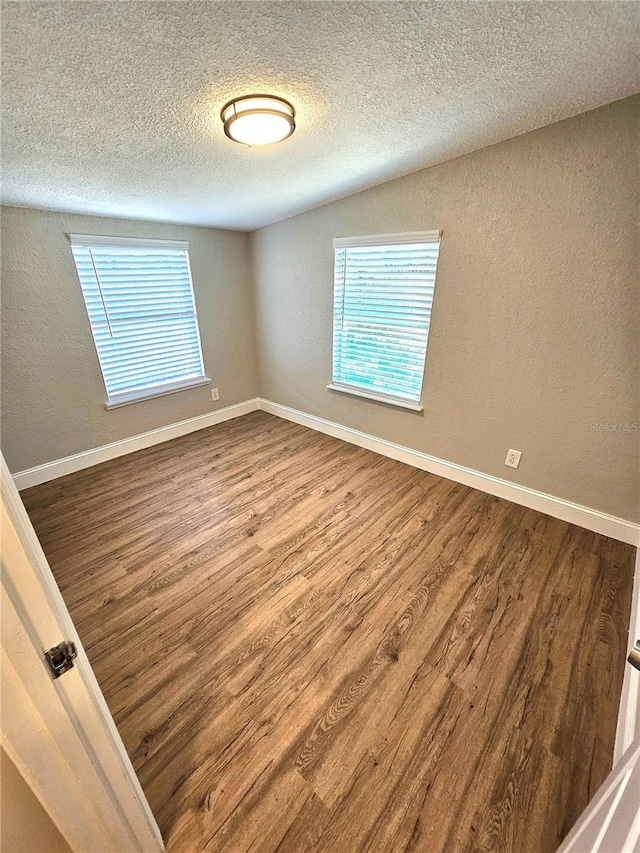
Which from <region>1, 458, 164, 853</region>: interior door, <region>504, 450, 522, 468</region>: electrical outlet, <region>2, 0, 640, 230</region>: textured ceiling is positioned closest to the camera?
<region>1, 458, 164, 853</region>: interior door

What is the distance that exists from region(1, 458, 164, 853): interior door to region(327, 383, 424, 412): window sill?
2483mm

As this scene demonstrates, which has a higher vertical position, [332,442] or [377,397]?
[377,397]

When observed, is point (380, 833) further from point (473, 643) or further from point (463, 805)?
point (473, 643)

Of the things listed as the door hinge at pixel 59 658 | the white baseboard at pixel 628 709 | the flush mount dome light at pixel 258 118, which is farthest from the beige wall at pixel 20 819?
the flush mount dome light at pixel 258 118

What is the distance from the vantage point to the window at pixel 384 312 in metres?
2.40

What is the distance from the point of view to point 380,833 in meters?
0.96

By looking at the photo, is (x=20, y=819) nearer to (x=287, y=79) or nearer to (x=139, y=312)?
(x=287, y=79)

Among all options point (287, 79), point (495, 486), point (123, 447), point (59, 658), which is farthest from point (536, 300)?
point (123, 447)

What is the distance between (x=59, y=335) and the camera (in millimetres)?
2559

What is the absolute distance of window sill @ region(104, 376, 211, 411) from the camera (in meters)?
2.96

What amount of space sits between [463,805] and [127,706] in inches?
48.2

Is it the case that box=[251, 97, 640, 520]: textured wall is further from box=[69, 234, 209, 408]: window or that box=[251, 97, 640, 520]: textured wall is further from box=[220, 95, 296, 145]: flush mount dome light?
box=[69, 234, 209, 408]: window

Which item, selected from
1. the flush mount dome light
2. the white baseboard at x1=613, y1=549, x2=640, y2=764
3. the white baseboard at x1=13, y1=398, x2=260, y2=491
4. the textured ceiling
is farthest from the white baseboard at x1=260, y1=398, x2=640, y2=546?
the flush mount dome light

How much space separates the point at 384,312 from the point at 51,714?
2732mm
